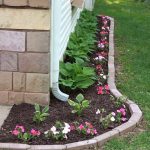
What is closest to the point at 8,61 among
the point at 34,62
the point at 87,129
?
the point at 34,62

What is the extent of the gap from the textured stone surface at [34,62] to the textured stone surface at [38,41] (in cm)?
7

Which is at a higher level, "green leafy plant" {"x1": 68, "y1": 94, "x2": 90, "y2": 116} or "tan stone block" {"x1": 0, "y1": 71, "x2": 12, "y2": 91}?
"tan stone block" {"x1": 0, "y1": 71, "x2": 12, "y2": 91}

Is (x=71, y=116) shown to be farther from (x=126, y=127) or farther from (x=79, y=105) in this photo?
(x=126, y=127)

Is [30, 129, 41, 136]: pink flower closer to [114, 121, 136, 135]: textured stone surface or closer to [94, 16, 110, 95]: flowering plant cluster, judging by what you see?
[114, 121, 136, 135]: textured stone surface

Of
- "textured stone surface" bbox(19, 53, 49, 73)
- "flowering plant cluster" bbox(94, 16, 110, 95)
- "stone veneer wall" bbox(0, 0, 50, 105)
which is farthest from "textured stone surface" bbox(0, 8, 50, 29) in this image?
"flowering plant cluster" bbox(94, 16, 110, 95)

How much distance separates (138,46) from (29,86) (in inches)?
176

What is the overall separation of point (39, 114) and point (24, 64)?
66 centimetres

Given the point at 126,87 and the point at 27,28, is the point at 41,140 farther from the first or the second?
the point at 126,87

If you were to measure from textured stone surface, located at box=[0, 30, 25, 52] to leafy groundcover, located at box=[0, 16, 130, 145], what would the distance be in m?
0.65

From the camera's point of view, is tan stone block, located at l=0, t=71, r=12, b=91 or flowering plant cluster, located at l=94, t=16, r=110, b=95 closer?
tan stone block, located at l=0, t=71, r=12, b=91

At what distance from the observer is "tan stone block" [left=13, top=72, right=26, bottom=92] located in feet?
17.4

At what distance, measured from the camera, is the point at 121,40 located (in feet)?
33.0

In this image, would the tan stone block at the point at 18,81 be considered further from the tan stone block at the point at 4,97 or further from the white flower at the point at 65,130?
the white flower at the point at 65,130

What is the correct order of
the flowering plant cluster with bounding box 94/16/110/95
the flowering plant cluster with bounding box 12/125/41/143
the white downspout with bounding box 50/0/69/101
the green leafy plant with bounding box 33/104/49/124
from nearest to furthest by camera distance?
the flowering plant cluster with bounding box 12/125/41/143 < the green leafy plant with bounding box 33/104/49/124 < the white downspout with bounding box 50/0/69/101 < the flowering plant cluster with bounding box 94/16/110/95
